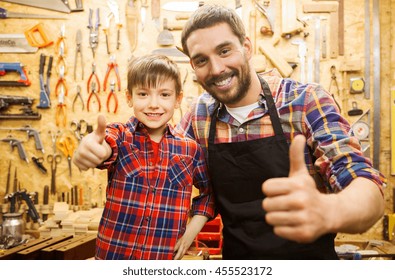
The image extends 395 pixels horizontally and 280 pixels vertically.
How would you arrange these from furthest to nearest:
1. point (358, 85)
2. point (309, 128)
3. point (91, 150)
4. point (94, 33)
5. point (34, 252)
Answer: point (94, 33) → point (358, 85) → point (34, 252) → point (309, 128) → point (91, 150)

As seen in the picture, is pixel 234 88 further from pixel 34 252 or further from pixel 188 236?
pixel 34 252

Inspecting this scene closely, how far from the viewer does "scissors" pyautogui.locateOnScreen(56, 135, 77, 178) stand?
7.08 ft

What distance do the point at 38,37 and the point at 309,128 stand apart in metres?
1.89

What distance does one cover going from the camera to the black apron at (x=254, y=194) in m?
0.87

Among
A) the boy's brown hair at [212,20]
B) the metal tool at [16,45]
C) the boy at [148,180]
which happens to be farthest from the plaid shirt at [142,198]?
the metal tool at [16,45]

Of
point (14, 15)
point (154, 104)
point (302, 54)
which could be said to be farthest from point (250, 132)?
point (14, 15)

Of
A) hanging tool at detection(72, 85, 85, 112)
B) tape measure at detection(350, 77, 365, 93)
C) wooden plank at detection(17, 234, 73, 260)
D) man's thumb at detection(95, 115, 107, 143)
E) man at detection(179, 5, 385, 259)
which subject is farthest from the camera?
hanging tool at detection(72, 85, 85, 112)

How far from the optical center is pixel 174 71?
36.2 inches

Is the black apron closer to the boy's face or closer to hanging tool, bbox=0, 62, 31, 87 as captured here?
the boy's face

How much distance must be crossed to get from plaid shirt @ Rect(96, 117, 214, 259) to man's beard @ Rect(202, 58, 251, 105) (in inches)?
6.5

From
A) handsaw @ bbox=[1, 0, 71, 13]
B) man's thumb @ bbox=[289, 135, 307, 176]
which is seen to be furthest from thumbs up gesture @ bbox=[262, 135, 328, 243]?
handsaw @ bbox=[1, 0, 71, 13]

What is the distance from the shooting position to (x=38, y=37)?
2199mm

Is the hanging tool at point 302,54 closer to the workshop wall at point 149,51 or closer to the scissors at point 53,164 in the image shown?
the workshop wall at point 149,51
